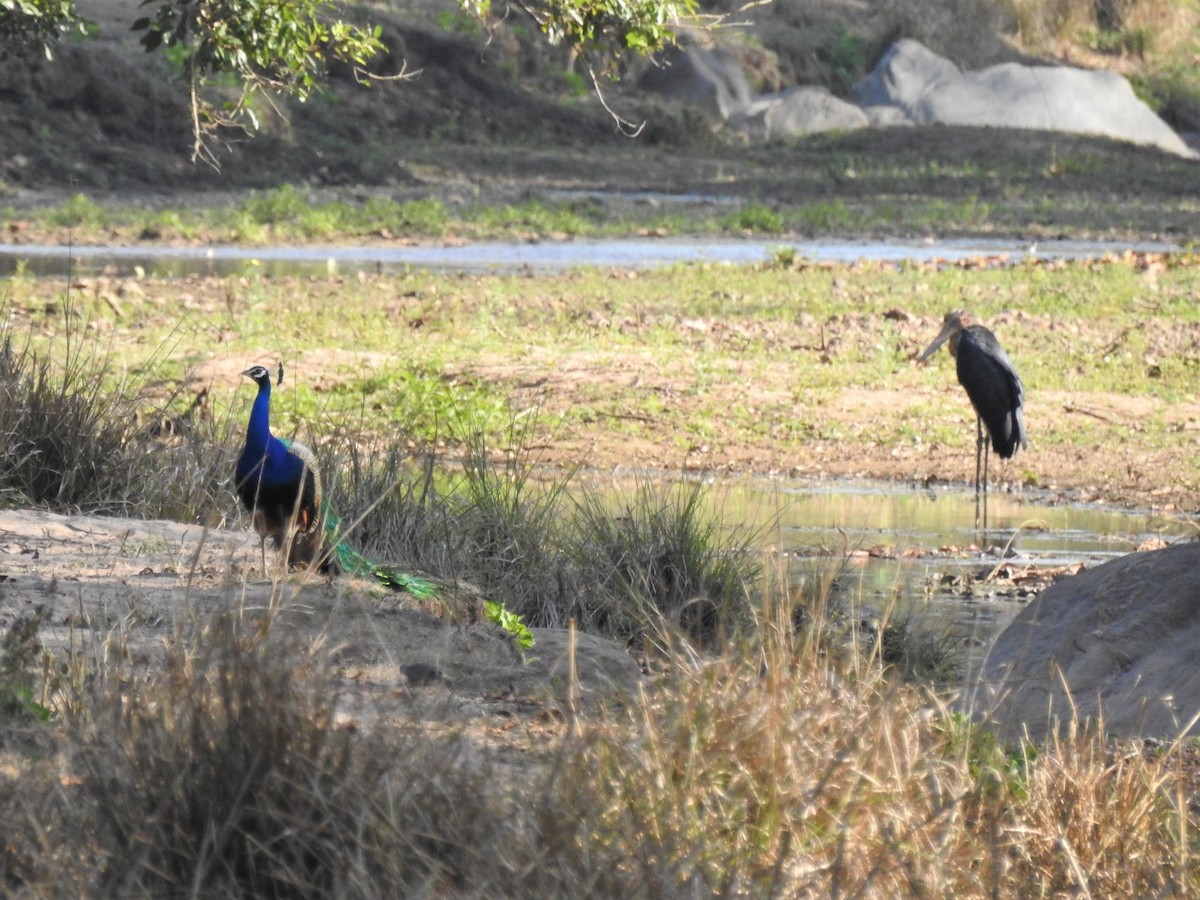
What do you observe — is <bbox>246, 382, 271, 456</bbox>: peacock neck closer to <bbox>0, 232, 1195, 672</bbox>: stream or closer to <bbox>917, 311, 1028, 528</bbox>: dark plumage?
<bbox>0, 232, 1195, 672</bbox>: stream

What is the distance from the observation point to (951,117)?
36.8 meters

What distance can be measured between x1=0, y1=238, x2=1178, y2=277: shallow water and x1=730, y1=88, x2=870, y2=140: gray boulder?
12923mm

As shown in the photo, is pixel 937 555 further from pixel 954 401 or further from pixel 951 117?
pixel 951 117

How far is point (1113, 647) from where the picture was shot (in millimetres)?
6363

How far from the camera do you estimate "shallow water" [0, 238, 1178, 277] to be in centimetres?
1884

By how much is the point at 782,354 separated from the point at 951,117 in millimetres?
24304

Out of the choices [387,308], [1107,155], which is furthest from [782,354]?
[1107,155]

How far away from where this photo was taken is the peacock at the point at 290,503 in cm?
601

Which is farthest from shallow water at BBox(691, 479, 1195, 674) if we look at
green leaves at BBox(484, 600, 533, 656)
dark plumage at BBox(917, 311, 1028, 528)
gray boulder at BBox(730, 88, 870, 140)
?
gray boulder at BBox(730, 88, 870, 140)

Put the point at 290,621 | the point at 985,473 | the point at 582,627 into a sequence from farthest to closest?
the point at 985,473 → the point at 582,627 → the point at 290,621

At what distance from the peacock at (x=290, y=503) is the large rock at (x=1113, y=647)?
204 centimetres

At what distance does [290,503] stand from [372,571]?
35cm

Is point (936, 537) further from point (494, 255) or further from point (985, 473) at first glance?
point (494, 255)

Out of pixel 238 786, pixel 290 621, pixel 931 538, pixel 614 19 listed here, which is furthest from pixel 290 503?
pixel 931 538
